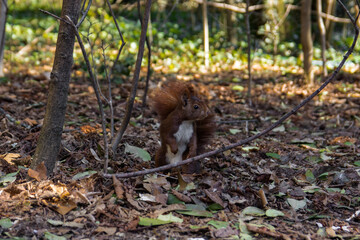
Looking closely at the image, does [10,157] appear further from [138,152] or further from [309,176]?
[309,176]

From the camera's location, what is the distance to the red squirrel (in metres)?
3.95

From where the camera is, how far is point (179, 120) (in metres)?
3.97

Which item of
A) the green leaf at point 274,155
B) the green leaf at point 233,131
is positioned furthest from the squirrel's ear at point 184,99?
the green leaf at point 233,131

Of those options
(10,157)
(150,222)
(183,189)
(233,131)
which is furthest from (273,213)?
(233,131)

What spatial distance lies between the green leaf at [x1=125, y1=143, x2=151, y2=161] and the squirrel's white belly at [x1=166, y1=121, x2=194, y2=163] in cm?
46

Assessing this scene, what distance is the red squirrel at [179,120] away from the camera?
13.0ft

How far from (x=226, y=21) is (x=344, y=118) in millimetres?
8686

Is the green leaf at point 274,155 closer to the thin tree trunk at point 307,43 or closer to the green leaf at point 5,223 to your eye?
the green leaf at point 5,223

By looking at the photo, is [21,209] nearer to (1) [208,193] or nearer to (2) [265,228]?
(1) [208,193]

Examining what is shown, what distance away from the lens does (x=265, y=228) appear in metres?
3.10

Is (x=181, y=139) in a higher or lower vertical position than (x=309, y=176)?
higher

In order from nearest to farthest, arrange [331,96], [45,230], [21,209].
A: [45,230] → [21,209] → [331,96]

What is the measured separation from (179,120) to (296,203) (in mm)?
1260

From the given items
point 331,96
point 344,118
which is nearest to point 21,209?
point 344,118
